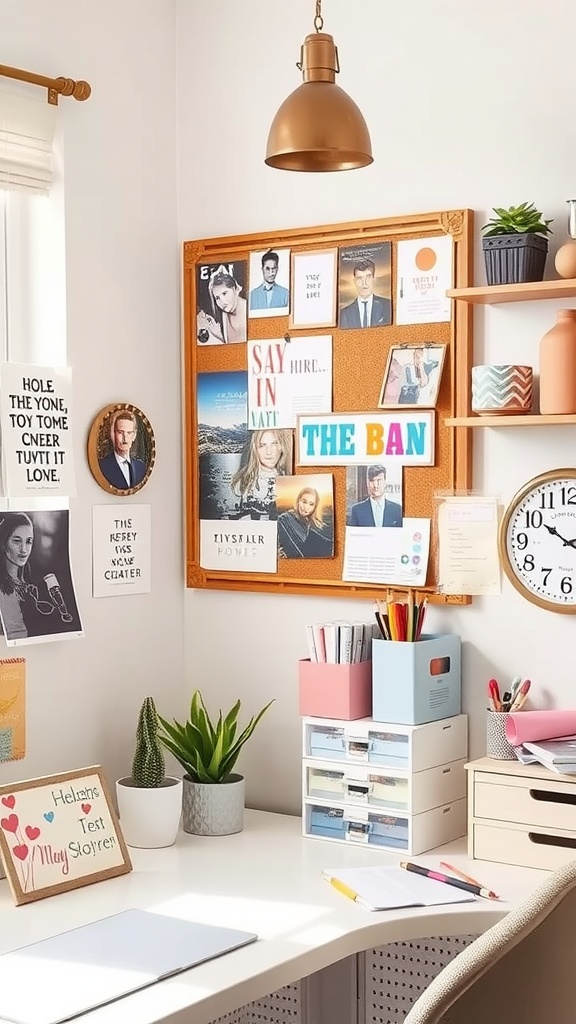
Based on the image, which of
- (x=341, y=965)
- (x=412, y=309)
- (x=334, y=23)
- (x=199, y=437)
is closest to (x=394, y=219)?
(x=412, y=309)

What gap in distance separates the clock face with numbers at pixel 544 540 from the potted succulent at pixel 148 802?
76 cm

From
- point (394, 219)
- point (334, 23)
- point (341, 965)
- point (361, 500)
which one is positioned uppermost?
point (334, 23)

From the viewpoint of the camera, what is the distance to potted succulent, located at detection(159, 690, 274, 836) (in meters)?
2.54

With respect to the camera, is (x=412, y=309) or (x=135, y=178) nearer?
(x=412, y=309)

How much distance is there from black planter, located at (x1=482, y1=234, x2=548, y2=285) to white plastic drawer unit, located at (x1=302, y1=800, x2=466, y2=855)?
0.97 metres

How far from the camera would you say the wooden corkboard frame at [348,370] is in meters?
2.47

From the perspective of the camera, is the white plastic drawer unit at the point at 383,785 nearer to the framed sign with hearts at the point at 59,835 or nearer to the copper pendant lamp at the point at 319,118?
the framed sign with hearts at the point at 59,835

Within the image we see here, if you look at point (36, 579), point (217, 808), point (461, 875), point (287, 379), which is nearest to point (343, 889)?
point (461, 875)

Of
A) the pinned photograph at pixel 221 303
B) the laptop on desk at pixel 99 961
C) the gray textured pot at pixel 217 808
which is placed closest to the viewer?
the laptop on desk at pixel 99 961

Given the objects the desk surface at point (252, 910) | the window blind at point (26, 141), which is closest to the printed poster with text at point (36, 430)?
the window blind at point (26, 141)

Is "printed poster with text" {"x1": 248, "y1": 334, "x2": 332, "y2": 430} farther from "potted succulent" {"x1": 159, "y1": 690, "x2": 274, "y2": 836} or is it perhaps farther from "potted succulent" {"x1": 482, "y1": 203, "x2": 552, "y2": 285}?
"potted succulent" {"x1": 159, "y1": 690, "x2": 274, "y2": 836}

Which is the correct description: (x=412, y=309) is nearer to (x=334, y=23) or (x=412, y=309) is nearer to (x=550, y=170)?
(x=550, y=170)

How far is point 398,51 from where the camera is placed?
255 cm

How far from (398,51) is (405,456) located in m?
0.79
